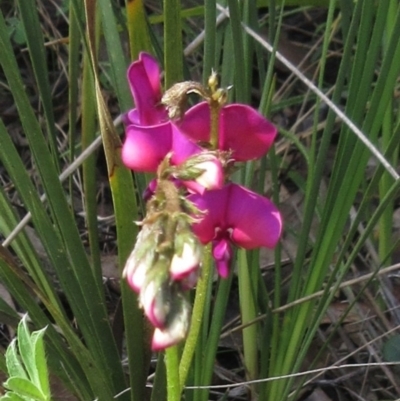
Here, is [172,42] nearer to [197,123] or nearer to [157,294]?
[197,123]

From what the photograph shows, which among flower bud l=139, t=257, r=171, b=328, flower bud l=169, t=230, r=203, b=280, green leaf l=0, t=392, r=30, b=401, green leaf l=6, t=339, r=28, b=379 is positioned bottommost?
green leaf l=0, t=392, r=30, b=401

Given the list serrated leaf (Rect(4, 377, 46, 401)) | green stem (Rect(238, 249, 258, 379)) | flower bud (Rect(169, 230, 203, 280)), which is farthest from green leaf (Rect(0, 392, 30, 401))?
green stem (Rect(238, 249, 258, 379))

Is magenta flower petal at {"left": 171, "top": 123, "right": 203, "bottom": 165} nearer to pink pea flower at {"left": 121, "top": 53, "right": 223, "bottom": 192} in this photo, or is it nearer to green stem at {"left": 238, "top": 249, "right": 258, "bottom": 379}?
pink pea flower at {"left": 121, "top": 53, "right": 223, "bottom": 192}

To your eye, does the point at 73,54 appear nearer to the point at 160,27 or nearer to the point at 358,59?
the point at 358,59

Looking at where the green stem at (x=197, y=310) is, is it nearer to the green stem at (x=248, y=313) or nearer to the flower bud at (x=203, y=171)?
the flower bud at (x=203, y=171)

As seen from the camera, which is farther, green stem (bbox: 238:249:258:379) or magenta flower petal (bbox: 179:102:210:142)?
green stem (bbox: 238:249:258:379)

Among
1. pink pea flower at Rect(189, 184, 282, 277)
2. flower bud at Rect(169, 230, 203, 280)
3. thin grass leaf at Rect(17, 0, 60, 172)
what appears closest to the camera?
flower bud at Rect(169, 230, 203, 280)
